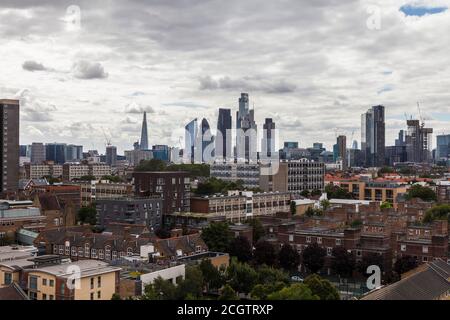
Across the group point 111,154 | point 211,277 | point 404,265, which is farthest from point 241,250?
point 111,154

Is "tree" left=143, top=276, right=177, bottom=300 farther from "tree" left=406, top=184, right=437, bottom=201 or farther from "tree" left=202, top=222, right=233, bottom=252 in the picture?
"tree" left=406, top=184, right=437, bottom=201

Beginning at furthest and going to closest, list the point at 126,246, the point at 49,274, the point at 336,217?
the point at 336,217, the point at 126,246, the point at 49,274

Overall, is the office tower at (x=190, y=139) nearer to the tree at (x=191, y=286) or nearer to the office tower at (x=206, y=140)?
the office tower at (x=206, y=140)

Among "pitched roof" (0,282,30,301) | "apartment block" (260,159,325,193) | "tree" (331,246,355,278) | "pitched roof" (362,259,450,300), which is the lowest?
"tree" (331,246,355,278)

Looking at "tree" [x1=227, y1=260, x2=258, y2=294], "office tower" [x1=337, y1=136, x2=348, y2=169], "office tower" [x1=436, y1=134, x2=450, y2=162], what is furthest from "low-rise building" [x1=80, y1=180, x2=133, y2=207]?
"office tower" [x1=436, y1=134, x2=450, y2=162]

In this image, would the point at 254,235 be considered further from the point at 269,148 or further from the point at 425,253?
the point at 269,148
